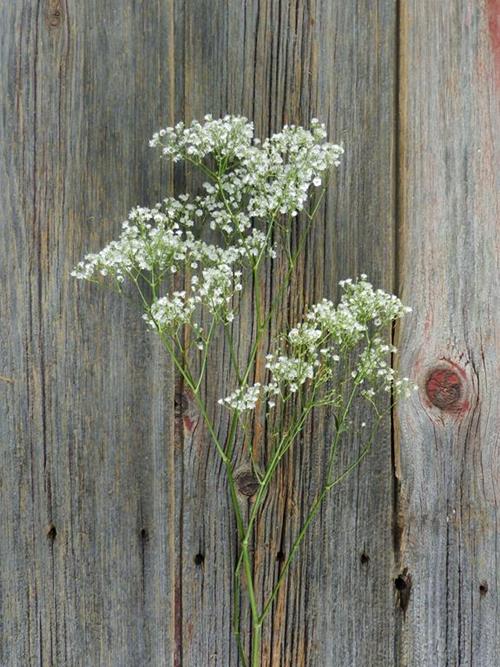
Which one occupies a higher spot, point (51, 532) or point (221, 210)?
point (221, 210)

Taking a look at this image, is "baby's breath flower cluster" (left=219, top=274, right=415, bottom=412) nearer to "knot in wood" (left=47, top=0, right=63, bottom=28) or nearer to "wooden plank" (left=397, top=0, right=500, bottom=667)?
"wooden plank" (left=397, top=0, right=500, bottom=667)

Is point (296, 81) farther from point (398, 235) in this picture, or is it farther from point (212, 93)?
point (398, 235)

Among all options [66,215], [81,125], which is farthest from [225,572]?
[81,125]

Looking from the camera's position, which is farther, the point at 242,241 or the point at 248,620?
the point at 248,620

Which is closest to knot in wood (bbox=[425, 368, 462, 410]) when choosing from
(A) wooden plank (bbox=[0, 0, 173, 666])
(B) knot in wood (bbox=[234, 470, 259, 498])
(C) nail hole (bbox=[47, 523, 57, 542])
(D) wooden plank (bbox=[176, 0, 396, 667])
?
(D) wooden plank (bbox=[176, 0, 396, 667])

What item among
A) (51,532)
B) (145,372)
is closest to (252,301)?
(145,372)

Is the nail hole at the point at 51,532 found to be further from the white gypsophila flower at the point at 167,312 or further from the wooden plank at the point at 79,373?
the white gypsophila flower at the point at 167,312

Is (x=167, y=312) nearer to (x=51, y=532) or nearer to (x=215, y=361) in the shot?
(x=215, y=361)
